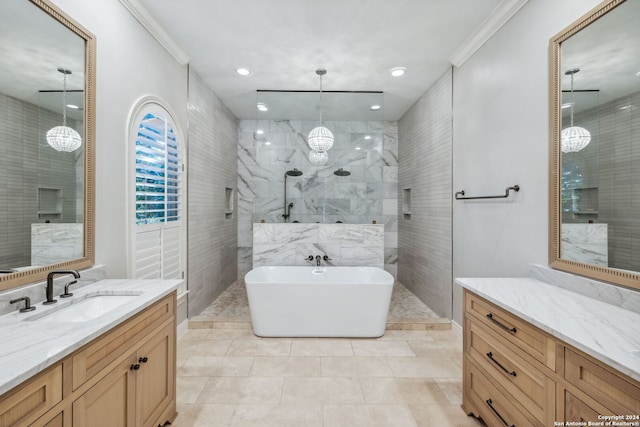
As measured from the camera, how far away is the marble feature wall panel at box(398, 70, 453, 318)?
3227 millimetres

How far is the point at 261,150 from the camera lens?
163 inches

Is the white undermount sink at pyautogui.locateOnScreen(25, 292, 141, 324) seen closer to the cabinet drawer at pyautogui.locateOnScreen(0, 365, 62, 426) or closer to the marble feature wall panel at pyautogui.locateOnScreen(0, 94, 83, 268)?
the marble feature wall panel at pyautogui.locateOnScreen(0, 94, 83, 268)

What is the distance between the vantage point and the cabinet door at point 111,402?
105 centimetres

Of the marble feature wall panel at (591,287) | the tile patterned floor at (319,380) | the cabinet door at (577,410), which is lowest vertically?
the tile patterned floor at (319,380)

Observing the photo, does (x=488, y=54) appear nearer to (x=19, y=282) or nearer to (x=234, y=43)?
(x=234, y=43)

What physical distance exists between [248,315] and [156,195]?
169 centimetres

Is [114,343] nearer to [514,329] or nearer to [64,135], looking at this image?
[64,135]

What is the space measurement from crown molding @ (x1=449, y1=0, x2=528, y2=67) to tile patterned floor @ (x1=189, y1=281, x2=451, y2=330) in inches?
110

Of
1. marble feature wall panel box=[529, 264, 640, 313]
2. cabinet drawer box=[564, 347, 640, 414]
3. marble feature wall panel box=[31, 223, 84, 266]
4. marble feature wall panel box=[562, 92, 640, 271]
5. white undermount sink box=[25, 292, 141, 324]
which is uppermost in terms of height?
marble feature wall panel box=[562, 92, 640, 271]

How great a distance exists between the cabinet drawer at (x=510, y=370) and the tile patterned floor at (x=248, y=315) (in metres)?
1.34

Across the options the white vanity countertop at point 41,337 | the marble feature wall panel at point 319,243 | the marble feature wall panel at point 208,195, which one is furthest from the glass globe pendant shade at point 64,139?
the marble feature wall panel at point 319,243

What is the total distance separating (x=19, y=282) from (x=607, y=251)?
9.62 ft

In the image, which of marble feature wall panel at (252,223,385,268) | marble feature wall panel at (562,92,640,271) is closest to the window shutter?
marble feature wall panel at (252,223,385,268)

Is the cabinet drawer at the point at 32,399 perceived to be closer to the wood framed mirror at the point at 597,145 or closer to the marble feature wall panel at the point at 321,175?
the wood framed mirror at the point at 597,145
